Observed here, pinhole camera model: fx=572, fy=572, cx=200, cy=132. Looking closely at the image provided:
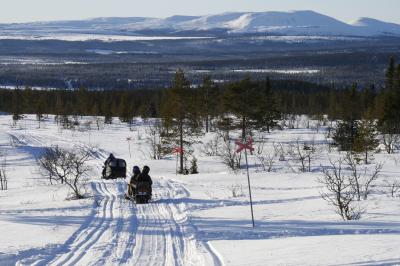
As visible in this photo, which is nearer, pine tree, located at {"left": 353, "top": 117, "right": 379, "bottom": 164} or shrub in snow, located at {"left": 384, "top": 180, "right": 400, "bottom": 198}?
shrub in snow, located at {"left": 384, "top": 180, "right": 400, "bottom": 198}

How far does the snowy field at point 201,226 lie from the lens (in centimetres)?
1038

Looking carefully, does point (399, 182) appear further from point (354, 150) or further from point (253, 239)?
point (354, 150)

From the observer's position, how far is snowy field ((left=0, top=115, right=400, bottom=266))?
1038cm

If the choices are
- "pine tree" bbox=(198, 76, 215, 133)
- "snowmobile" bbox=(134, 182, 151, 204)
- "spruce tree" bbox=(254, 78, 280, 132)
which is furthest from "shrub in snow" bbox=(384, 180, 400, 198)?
"pine tree" bbox=(198, 76, 215, 133)

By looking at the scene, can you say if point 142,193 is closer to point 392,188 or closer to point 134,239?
point 134,239

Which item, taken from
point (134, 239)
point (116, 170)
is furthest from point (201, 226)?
point (116, 170)

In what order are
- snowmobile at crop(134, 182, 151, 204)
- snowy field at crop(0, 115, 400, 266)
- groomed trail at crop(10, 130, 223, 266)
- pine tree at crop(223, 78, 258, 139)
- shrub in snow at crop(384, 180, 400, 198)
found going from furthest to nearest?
pine tree at crop(223, 78, 258, 139) → snowmobile at crop(134, 182, 151, 204) → shrub in snow at crop(384, 180, 400, 198) → groomed trail at crop(10, 130, 223, 266) → snowy field at crop(0, 115, 400, 266)

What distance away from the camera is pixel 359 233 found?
11.9 meters

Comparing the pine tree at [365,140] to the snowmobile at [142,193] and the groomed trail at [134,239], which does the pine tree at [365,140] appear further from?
the groomed trail at [134,239]

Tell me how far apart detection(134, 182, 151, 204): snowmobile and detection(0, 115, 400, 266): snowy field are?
1.32 feet

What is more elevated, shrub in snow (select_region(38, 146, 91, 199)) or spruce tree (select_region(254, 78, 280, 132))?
shrub in snow (select_region(38, 146, 91, 199))

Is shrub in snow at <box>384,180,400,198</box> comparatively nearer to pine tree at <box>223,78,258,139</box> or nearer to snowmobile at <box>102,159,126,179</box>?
snowmobile at <box>102,159,126,179</box>

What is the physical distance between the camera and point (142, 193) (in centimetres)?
1814

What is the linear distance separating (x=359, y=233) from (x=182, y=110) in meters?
22.3
